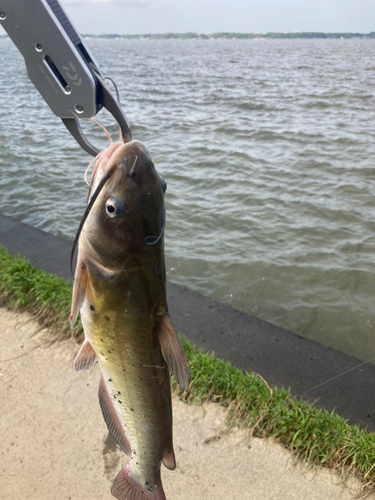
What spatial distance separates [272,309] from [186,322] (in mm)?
1985

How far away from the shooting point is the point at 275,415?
3273 mm

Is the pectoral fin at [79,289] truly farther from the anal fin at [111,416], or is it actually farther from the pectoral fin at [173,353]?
the anal fin at [111,416]

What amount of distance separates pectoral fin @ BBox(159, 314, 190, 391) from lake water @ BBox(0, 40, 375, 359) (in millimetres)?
1865

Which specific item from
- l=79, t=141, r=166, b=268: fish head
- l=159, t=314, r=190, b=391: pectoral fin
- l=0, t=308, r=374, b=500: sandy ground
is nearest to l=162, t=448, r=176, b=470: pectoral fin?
l=159, t=314, r=190, b=391: pectoral fin

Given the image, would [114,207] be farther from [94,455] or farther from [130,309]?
[94,455]

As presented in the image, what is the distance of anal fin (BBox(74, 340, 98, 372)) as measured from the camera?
1.76m

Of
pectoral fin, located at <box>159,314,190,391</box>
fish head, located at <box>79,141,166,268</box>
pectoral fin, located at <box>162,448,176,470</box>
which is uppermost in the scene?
fish head, located at <box>79,141,166,268</box>

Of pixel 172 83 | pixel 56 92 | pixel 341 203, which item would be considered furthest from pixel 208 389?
pixel 172 83

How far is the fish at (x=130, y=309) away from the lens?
1.42 m

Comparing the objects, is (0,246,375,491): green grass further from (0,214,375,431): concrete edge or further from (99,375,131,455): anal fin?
(99,375,131,455): anal fin

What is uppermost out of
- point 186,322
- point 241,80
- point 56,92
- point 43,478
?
point 56,92

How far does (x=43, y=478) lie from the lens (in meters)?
2.95

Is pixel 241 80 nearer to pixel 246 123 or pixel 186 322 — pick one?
pixel 246 123

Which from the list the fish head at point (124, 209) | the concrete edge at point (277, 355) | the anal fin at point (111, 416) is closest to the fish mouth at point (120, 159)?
the fish head at point (124, 209)
